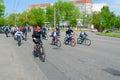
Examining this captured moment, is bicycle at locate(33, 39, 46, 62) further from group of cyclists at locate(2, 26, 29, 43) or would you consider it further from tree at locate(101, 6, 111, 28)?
tree at locate(101, 6, 111, 28)

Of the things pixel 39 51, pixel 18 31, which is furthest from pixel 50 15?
pixel 39 51

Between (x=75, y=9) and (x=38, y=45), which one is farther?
(x=75, y=9)

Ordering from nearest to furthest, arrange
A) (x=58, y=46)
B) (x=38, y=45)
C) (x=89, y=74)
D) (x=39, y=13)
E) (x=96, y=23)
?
(x=89, y=74)
(x=38, y=45)
(x=58, y=46)
(x=96, y=23)
(x=39, y=13)

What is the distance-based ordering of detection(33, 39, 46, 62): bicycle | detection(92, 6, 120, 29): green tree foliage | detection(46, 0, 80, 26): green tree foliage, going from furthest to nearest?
detection(46, 0, 80, 26): green tree foliage < detection(92, 6, 120, 29): green tree foliage < detection(33, 39, 46, 62): bicycle

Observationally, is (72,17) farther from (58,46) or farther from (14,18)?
(58,46)

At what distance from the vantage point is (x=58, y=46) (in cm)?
2500

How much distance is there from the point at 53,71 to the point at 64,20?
125m

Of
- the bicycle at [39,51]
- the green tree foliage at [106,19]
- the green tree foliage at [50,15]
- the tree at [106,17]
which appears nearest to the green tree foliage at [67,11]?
the green tree foliage at [50,15]

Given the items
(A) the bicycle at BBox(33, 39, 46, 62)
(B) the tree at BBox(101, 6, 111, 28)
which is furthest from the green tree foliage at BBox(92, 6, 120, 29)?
(A) the bicycle at BBox(33, 39, 46, 62)

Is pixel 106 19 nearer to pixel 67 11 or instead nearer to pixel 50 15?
pixel 67 11

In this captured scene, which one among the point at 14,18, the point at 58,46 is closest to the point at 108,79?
the point at 58,46

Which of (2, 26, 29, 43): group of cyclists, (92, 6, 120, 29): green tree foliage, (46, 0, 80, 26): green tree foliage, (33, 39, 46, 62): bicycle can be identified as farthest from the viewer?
(46, 0, 80, 26): green tree foliage

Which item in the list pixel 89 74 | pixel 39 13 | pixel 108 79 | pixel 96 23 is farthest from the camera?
pixel 39 13

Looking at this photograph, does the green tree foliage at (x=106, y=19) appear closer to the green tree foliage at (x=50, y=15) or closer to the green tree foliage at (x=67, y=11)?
the green tree foliage at (x=67, y=11)
